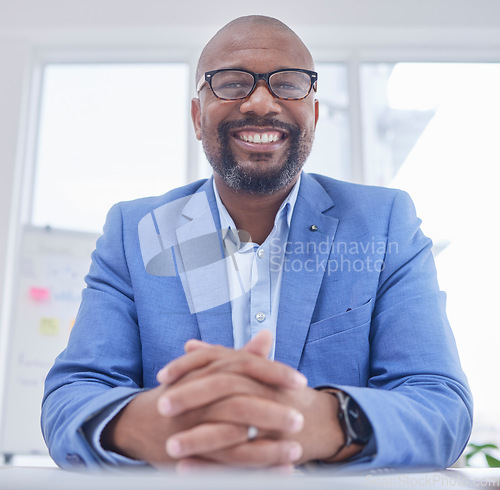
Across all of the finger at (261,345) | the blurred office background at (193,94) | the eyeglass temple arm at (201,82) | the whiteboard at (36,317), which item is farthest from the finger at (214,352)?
the blurred office background at (193,94)

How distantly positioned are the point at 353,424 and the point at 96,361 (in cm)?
57

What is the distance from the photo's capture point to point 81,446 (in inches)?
31.2

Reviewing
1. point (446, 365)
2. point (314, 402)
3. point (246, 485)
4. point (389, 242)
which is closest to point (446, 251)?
point (389, 242)

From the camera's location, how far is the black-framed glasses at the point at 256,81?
4.60 ft

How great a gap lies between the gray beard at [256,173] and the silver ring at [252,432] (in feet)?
2.69

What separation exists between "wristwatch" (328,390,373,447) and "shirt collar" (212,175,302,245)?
26.4 inches

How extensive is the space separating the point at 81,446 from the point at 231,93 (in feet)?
3.22

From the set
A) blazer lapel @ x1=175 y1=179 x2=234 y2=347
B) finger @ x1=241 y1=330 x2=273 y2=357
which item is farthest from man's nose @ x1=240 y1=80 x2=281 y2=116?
finger @ x1=241 y1=330 x2=273 y2=357

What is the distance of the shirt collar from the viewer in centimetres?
142

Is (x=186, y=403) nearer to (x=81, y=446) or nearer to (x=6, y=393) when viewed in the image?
(x=81, y=446)

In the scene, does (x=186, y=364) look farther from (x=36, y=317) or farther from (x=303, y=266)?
(x=36, y=317)

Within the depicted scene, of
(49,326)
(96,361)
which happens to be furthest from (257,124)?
(49,326)

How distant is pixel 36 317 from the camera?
3059 mm

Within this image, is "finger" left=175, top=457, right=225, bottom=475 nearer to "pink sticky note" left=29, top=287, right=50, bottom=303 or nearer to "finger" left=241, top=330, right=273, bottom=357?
"finger" left=241, top=330, right=273, bottom=357
